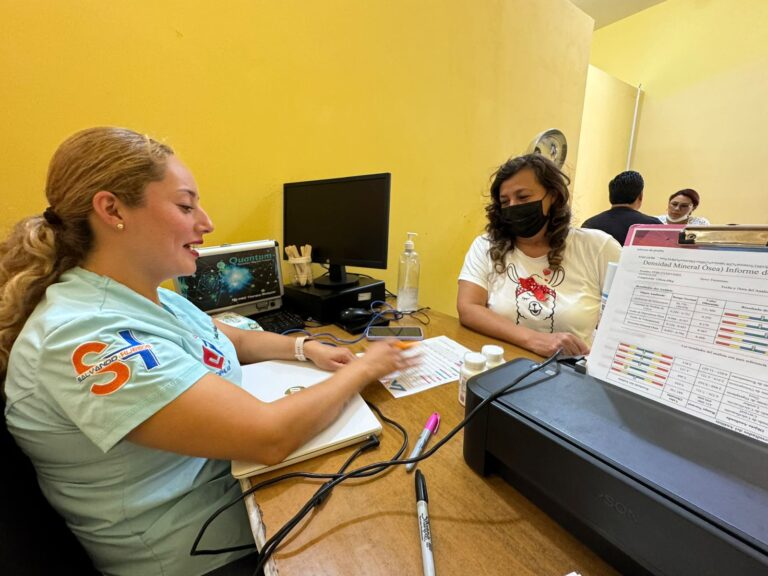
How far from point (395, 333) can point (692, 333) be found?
2.43 feet

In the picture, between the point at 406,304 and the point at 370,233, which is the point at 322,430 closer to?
the point at 370,233

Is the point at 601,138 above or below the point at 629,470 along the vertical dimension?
above

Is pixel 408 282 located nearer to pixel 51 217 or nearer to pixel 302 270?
pixel 302 270

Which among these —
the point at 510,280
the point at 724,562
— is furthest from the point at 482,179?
the point at 724,562

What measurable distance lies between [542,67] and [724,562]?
8.51ft

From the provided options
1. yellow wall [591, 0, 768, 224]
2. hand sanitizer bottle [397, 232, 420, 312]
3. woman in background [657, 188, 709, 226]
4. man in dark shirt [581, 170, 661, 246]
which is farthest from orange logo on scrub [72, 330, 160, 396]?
yellow wall [591, 0, 768, 224]

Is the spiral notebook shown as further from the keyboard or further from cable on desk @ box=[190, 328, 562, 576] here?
the keyboard

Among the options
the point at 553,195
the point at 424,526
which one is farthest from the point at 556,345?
the point at 424,526

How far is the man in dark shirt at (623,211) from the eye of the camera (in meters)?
2.27

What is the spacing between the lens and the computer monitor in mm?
1161

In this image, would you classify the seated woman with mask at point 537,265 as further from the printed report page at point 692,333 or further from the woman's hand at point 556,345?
the printed report page at point 692,333

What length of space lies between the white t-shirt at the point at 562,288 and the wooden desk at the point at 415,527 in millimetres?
813

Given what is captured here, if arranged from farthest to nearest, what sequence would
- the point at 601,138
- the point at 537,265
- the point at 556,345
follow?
the point at 601,138 → the point at 537,265 → the point at 556,345

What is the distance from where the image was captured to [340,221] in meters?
1.26
